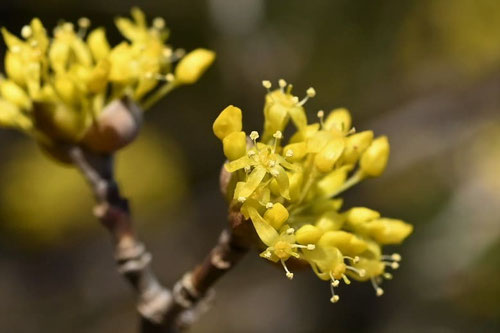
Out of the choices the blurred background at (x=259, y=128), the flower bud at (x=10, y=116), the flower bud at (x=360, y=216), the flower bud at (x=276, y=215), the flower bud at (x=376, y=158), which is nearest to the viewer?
the flower bud at (x=276, y=215)

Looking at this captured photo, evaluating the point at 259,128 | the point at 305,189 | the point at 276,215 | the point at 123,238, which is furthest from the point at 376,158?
the point at 259,128

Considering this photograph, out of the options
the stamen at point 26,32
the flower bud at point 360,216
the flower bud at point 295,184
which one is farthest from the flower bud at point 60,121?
the flower bud at point 360,216

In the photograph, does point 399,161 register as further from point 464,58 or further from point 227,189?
point 227,189

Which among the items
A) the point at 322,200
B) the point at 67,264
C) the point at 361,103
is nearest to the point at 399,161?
the point at 361,103

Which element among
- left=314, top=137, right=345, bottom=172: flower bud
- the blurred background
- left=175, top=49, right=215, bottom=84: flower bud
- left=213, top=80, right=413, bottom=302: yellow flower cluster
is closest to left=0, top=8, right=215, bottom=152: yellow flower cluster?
left=175, top=49, right=215, bottom=84: flower bud

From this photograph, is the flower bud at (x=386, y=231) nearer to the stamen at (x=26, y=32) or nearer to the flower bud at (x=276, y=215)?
the flower bud at (x=276, y=215)

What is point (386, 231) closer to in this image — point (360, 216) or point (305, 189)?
point (360, 216)

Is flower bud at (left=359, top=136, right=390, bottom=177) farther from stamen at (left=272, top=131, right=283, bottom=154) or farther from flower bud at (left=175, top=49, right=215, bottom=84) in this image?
flower bud at (left=175, top=49, right=215, bottom=84)
